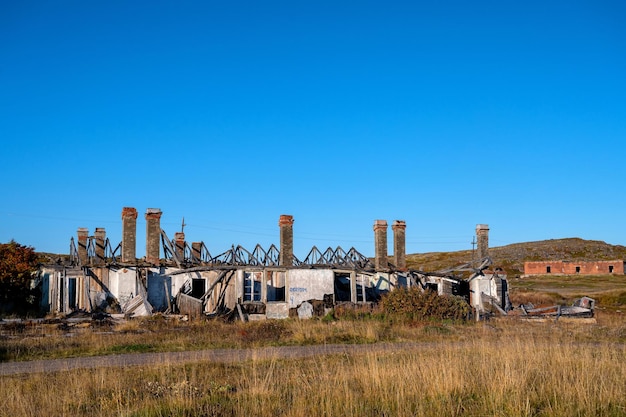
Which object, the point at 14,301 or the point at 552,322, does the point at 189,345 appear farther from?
the point at 14,301

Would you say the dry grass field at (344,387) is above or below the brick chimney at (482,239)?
below

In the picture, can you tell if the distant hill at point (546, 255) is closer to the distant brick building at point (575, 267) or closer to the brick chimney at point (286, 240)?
the distant brick building at point (575, 267)

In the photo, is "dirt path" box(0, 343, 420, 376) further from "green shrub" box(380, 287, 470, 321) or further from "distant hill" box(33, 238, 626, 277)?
"distant hill" box(33, 238, 626, 277)

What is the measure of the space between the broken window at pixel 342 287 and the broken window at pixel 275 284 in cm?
261

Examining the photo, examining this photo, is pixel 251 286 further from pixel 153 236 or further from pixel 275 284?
pixel 153 236

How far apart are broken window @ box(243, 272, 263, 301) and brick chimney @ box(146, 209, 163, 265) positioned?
4.11m

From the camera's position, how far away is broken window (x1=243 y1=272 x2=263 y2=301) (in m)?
27.9

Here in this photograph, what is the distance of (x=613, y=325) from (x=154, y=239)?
769 inches

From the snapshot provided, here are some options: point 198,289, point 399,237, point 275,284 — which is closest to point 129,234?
point 198,289

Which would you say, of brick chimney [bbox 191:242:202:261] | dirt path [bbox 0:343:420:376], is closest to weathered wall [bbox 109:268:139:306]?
brick chimney [bbox 191:242:202:261]

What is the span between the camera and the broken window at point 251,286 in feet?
91.5

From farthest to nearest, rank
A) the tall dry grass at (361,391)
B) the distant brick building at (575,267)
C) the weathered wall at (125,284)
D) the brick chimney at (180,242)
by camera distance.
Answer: the distant brick building at (575,267), the brick chimney at (180,242), the weathered wall at (125,284), the tall dry grass at (361,391)

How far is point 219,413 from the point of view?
313 inches

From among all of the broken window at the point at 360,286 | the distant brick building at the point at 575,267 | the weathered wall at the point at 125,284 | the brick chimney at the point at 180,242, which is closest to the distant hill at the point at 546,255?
the distant brick building at the point at 575,267
